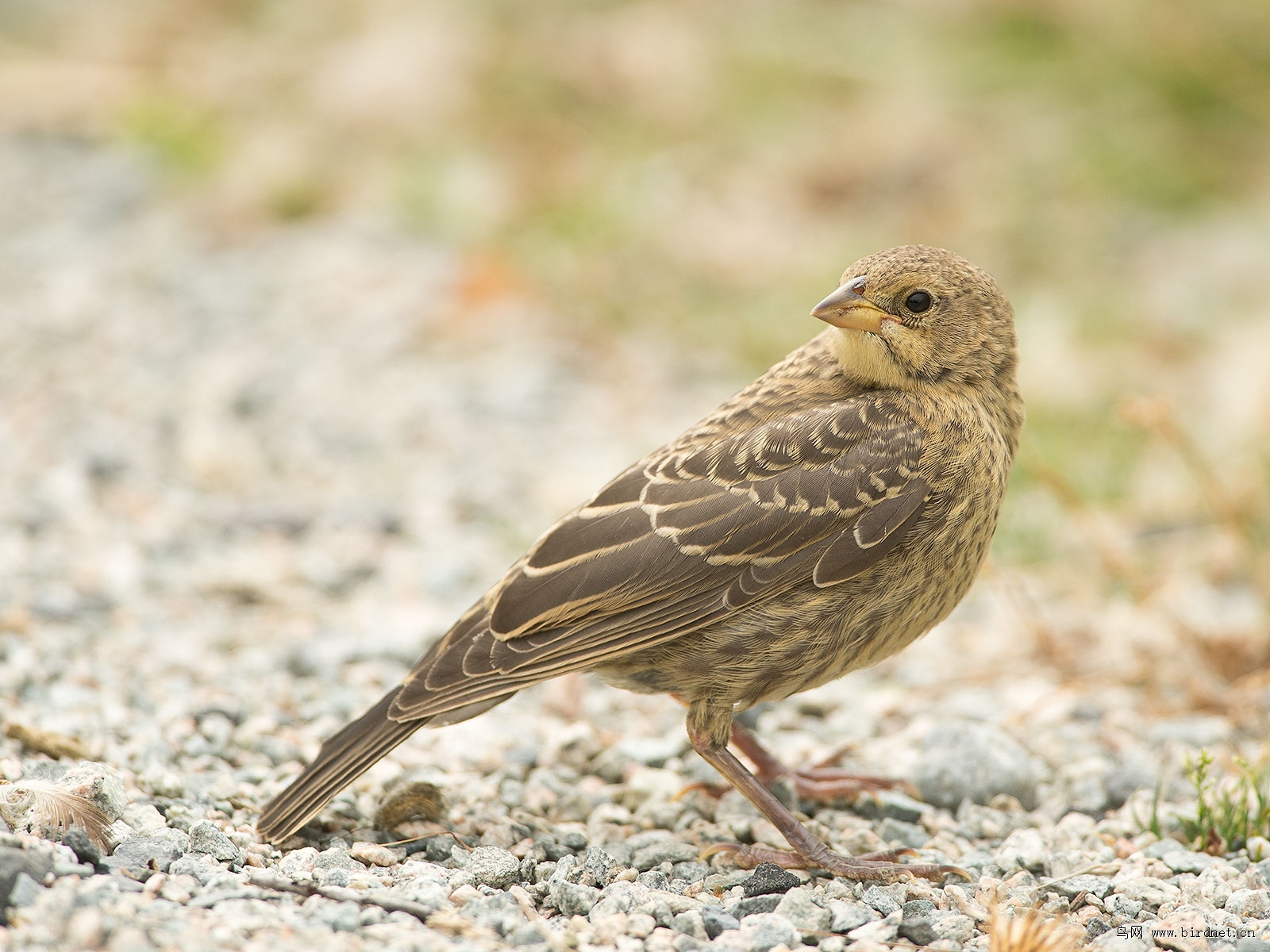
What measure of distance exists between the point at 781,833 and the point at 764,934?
25.8 inches

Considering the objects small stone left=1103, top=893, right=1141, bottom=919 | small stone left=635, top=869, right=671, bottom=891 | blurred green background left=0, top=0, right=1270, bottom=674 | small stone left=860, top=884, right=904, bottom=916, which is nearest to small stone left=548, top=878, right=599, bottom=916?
small stone left=635, top=869, right=671, bottom=891

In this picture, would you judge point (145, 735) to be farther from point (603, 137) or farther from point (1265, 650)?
point (603, 137)

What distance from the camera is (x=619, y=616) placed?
12.2 ft

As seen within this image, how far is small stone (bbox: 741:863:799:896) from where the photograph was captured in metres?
3.49

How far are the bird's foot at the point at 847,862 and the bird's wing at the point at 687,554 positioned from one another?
1.83ft

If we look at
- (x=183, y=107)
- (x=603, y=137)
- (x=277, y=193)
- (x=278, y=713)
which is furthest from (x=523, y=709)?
(x=183, y=107)

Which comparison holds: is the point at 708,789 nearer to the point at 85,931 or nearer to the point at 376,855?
the point at 376,855

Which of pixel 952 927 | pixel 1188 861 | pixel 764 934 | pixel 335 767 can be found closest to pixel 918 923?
pixel 952 927

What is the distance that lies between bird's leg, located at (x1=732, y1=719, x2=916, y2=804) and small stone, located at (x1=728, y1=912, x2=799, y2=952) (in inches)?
34.5

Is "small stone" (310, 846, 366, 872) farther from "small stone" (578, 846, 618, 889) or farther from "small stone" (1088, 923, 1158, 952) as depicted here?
"small stone" (1088, 923, 1158, 952)

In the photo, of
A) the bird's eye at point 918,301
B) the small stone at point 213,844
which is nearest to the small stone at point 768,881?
the small stone at point 213,844

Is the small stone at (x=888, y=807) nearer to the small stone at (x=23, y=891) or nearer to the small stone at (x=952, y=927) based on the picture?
the small stone at (x=952, y=927)

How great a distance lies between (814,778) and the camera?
13.5 feet

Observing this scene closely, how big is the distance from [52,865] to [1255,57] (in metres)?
8.09
